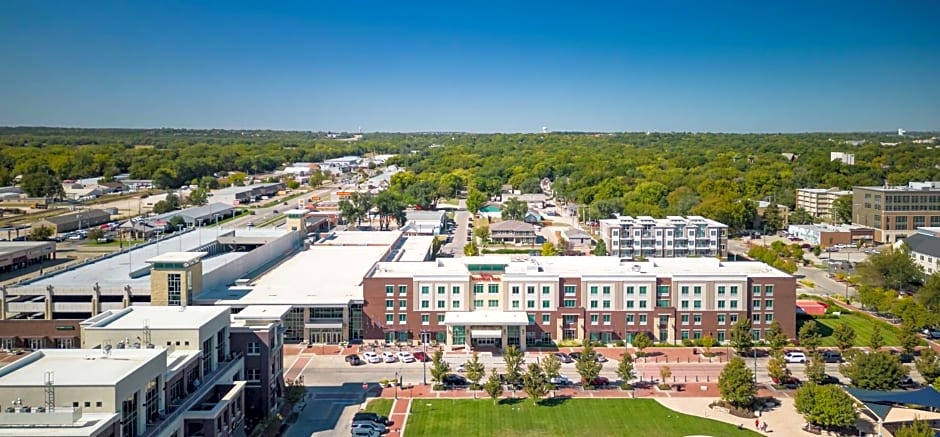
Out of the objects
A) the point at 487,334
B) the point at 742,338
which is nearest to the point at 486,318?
the point at 487,334

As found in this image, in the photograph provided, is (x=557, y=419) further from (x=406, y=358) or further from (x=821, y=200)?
(x=821, y=200)

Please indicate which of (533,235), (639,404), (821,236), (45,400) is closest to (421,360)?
(639,404)

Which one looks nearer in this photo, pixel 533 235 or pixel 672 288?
pixel 672 288

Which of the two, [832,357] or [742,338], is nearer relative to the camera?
[742,338]

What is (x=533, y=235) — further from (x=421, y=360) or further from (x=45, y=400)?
(x=45, y=400)

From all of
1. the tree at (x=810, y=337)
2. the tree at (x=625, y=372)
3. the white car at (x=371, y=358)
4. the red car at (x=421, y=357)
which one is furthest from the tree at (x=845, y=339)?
the white car at (x=371, y=358)

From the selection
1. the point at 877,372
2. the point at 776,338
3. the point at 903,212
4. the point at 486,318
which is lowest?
the point at 877,372

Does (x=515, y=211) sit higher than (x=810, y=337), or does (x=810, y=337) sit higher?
(x=515, y=211)

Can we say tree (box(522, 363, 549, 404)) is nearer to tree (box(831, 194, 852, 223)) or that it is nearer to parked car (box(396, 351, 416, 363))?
parked car (box(396, 351, 416, 363))
